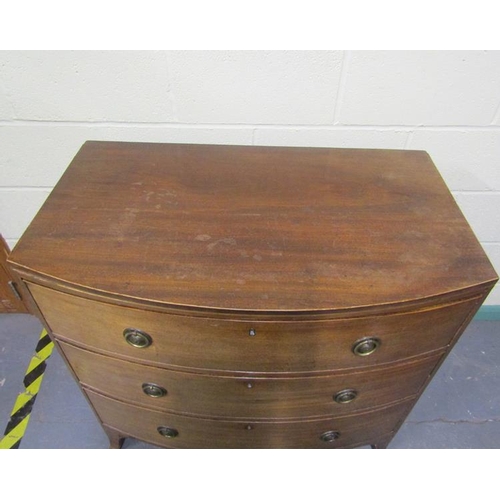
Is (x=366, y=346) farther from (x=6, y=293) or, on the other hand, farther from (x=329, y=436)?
(x=6, y=293)

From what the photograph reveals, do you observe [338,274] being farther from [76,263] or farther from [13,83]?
[13,83]

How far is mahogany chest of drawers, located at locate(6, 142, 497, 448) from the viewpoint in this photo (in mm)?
734

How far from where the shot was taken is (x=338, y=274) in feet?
2.47

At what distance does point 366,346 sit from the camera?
81 cm

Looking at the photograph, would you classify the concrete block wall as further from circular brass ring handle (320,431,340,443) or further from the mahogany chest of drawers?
circular brass ring handle (320,431,340,443)

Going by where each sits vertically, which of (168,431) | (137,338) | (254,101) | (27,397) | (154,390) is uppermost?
(254,101)

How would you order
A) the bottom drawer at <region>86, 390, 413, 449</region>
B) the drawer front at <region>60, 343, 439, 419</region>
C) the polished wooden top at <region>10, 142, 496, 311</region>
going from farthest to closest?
1. the bottom drawer at <region>86, 390, 413, 449</region>
2. the drawer front at <region>60, 343, 439, 419</region>
3. the polished wooden top at <region>10, 142, 496, 311</region>

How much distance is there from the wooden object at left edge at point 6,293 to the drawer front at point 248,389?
877mm

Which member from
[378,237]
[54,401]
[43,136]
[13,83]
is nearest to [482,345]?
[378,237]

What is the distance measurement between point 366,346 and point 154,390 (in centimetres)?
54

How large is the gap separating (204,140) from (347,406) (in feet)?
2.99

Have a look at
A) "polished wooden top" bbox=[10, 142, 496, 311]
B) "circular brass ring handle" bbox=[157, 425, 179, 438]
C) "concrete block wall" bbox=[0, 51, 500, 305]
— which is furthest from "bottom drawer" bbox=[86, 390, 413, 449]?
"concrete block wall" bbox=[0, 51, 500, 305]

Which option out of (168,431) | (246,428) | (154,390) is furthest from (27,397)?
(246,428)

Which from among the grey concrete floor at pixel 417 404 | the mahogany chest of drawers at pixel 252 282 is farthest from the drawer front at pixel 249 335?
the grey concrete floor at pixel 417 404
